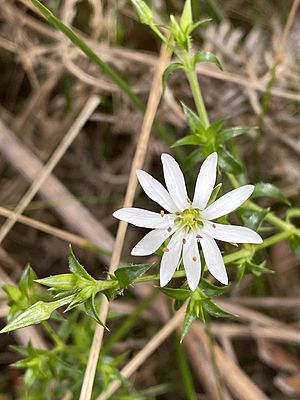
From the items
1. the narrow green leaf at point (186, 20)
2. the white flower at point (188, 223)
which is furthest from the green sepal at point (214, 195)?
the narrow green leaf at point (186, 20)

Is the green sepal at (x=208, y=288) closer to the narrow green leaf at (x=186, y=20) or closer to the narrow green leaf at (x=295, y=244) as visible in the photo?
the narrow green leaf at (x=295, y=244)

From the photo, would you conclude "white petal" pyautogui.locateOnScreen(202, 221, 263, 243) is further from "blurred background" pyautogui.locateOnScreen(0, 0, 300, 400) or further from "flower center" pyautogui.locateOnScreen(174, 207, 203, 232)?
"blurred background" pyautogui.locateOnScreen(0, 0, 300, 400)

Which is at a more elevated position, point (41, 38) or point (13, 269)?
point (41, 38)

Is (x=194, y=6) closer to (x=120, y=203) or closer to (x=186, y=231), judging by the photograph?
(x=120, y=203)

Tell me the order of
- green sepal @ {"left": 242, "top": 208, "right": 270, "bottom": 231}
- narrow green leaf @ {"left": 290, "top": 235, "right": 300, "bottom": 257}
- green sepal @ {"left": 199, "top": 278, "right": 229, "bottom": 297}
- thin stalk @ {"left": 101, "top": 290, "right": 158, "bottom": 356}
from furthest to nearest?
thin stalk @ {"left": 101, "top": 290, "right": 158, "bottom": 356}
narrow green leaf @ {"left": 290, "top": 235, "right": 300, "bottom": 257}
green sepal @ {"left": 242, "top": 208, "right": 270, "bottom": 231}
green sepal @ {"left": 199, "top": 278, "right": 229, "bottom": 297}

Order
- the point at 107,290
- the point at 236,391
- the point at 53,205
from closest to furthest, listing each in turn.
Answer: the point at 107,290
the point at 236,391
the point at 53,205

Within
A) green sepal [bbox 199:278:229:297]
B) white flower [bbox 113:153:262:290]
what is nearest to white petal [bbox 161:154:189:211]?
white flower [bbox 113:153:262:290]

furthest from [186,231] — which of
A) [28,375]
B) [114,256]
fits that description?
[28,375]
